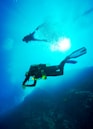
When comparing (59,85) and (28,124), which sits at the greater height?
(59,85)

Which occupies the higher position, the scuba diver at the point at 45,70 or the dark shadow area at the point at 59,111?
the scuba diver at the point at 45,70

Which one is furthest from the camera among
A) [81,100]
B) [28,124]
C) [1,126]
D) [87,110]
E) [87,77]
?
[87,77]

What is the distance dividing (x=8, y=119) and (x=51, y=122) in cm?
1326

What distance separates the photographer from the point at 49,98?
42.1 metres

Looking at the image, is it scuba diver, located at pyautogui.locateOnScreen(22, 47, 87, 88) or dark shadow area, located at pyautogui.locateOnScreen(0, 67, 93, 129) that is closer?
scuba diver, located at pyautogui.locateOnScreen(22, 47, 87, 88)

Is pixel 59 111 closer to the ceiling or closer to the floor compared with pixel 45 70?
closer to the floor

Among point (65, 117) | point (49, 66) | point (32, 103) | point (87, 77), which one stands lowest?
point (65, 117)

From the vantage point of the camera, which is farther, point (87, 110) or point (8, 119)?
point (8, 119)

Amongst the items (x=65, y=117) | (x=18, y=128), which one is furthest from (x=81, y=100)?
(x=18, y=128)

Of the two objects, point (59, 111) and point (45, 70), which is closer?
point (45, 70)

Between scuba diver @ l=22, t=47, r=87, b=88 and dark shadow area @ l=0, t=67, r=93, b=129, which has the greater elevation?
scuba diver @ l=22, t=47, r=87, b=88

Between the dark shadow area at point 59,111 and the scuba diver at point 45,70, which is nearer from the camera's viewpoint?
the scuba diver at point 45,70

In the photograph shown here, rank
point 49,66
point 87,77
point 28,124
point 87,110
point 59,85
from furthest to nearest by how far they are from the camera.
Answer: point 59,85
point 87,77
point 28,124
point 87,110
point 49,66

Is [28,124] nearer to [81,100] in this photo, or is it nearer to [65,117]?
[65,117]
